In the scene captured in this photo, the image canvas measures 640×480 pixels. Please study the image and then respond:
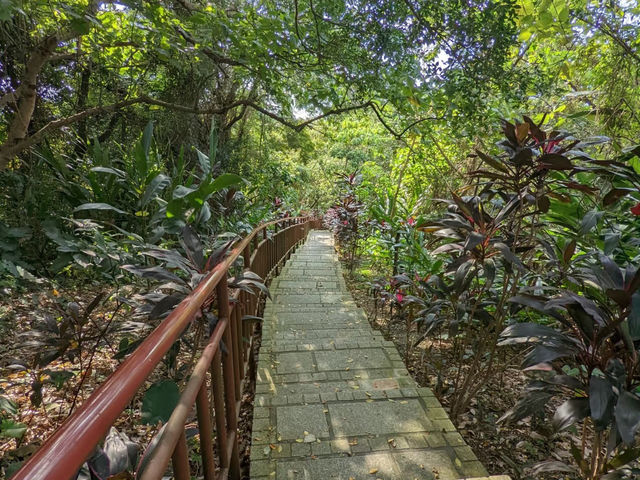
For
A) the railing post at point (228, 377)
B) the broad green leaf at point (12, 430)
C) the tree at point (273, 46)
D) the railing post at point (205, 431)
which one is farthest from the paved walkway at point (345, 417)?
the tree at point (273, 46)

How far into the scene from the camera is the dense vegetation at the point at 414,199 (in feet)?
4.48

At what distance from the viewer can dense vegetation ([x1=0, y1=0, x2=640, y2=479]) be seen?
1365 millimetres

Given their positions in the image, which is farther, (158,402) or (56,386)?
(56,386)

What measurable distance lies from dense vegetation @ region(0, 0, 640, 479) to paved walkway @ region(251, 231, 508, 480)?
1.14 feet

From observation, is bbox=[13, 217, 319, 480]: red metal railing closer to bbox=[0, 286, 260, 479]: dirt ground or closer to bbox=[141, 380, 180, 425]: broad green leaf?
bbox=[141, 380, 180, 425]: broad green leaf

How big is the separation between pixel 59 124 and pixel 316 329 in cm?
323

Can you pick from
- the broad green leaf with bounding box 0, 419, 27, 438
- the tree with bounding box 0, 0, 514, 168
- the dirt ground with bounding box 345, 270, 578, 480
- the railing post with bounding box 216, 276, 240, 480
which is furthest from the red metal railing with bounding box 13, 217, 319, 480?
the tree with bounding box 0, 0, 514, 168

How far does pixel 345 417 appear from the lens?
6.31 ft

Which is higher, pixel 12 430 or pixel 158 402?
pixel 158 402

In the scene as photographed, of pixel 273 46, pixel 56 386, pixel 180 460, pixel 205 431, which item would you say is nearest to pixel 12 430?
pixel 56 386

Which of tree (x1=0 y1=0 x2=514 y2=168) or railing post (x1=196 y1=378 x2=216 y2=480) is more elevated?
tree (x1=0 y1=0 x2=514 y2=168)

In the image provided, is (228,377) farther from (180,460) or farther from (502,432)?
(502,432)

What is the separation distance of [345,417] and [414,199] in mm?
3447

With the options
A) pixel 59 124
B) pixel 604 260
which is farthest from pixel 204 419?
pixel 59 124
